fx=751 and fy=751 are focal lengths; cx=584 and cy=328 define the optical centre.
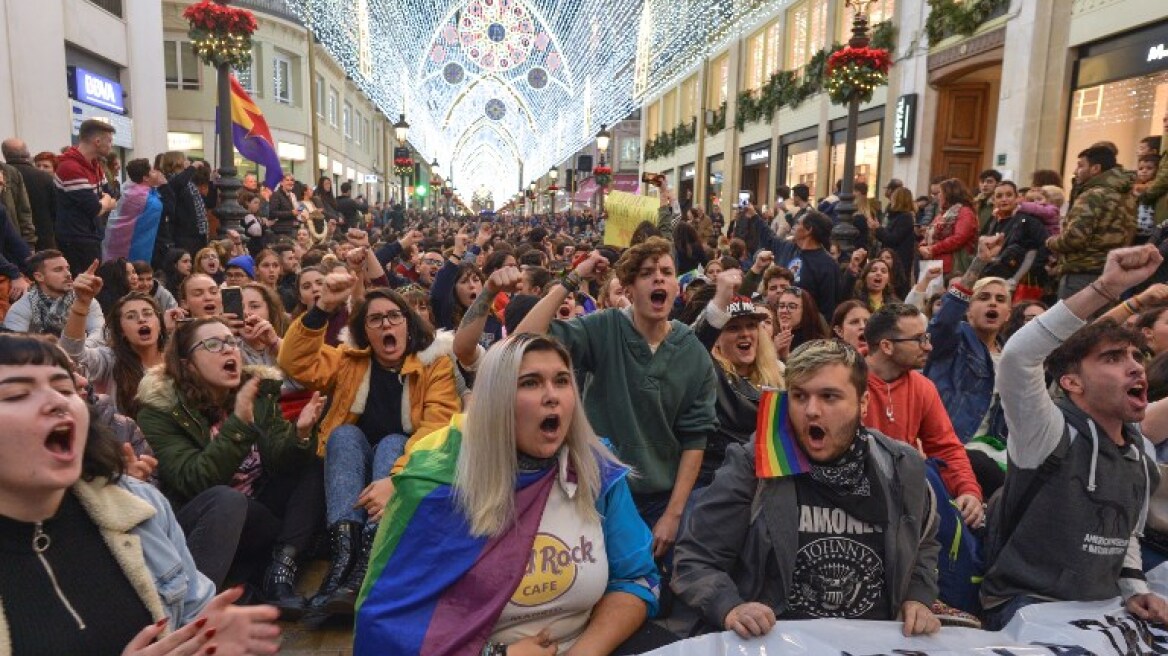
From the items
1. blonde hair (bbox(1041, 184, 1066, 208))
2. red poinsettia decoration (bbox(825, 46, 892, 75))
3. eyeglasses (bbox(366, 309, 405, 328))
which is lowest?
eyeglasses (bbox(366, 309, 405, 328))

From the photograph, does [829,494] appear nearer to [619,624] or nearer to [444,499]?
[619,624]

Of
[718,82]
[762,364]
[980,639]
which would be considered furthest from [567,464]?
[718,82]

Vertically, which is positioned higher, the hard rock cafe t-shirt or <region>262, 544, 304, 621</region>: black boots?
the hard rock cafe t-shirt

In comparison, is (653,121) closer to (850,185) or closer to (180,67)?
(180,67)

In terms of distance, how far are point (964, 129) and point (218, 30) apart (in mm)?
13975

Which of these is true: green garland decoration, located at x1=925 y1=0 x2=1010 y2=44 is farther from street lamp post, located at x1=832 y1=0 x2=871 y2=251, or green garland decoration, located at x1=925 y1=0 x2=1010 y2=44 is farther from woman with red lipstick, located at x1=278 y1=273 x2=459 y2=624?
woman with red lipstick, located at x1=278 y1=273 x2=459 y2=624

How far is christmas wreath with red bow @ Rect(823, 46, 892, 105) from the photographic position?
10.3 m

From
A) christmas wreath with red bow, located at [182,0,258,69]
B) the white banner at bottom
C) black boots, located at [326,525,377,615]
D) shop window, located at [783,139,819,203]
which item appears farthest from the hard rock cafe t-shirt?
shop window, located at [783,139,819,203]

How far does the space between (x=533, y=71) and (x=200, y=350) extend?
214 ft

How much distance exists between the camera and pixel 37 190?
812 centimetres

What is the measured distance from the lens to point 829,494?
8.73 feet

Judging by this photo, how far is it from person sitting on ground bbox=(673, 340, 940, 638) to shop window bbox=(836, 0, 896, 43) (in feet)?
51.8

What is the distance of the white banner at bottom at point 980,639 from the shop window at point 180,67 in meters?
31.9

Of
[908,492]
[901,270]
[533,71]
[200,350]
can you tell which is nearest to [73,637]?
[200,350]
